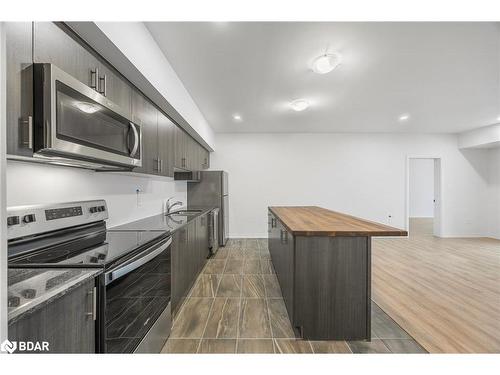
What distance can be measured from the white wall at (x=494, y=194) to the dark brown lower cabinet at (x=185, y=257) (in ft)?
23.7

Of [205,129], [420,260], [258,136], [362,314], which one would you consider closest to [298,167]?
[258,136]

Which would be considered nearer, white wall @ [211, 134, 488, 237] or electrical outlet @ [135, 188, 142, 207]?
electrical outlet @ [135, 188, 142, 207]

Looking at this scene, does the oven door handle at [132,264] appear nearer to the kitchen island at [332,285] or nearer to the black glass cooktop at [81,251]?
the black glass cooktop at [81,251]

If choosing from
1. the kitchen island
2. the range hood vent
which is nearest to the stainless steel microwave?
the kitchen island

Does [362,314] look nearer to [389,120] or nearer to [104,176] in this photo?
[104,176]

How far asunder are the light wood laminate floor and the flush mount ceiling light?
281 centimetres

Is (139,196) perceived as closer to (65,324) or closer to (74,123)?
(74,123)

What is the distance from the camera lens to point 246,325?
2.01 meters

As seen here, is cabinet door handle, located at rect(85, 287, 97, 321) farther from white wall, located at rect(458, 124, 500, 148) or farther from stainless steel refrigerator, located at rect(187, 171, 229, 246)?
white wall, located at rect(458, 124, 500, 148)

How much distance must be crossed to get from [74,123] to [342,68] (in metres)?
2.57

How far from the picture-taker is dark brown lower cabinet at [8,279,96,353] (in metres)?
0.67

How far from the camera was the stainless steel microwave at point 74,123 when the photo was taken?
0.91 meters

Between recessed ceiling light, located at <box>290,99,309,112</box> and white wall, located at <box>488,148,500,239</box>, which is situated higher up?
recessed ceiling light, located at <box>290,99,309,112</box>

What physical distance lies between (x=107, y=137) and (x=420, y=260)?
484 cm
